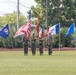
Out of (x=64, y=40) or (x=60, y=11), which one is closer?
(x=64, y=40)

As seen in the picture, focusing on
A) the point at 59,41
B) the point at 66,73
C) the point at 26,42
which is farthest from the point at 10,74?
the point at 59,41

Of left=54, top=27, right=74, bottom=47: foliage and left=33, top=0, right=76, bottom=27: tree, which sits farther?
left=33, top=0, right=76, bottom=27: tree

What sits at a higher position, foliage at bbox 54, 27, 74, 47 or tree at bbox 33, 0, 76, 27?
tree at bbox 33, 0, 76, 27

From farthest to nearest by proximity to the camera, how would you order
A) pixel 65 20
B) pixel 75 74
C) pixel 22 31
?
pixel 65 20 < pixel 22 31 < pixel 75 74

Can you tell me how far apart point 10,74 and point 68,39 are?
41091 mm

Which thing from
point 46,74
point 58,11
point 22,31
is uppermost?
point 58,11

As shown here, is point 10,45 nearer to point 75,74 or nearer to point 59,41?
point 59,41

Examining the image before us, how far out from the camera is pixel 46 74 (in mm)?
16047

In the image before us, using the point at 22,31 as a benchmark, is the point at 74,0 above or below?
above

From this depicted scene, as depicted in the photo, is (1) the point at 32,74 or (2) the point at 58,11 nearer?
(1) the point at 32,74

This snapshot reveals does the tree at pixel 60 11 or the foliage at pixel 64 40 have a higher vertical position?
the tree at pixel 60 11

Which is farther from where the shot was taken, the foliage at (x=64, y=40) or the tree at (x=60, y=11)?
the tree at (x=60, y=11)

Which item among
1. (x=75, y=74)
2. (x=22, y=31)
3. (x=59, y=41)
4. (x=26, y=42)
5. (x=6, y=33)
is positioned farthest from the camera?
(x=59, y=41)

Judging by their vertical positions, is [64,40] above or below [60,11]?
below
